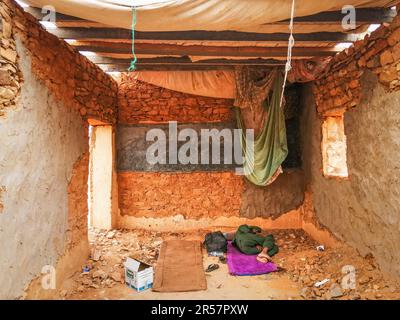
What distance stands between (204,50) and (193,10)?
3.47ft

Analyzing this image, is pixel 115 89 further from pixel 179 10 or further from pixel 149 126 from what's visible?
pixel 179 10

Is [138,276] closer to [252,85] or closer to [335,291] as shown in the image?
[335,291]

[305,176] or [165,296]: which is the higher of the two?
[305,176]

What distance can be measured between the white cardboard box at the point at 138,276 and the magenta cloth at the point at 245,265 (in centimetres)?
95

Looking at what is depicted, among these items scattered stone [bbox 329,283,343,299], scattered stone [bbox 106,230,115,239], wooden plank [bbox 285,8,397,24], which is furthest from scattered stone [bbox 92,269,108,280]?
wooden plank [bbox 285,8,397,24]

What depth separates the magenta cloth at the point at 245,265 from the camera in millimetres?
3158

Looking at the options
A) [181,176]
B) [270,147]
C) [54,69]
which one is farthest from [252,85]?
[54,69]

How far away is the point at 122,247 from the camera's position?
389cm

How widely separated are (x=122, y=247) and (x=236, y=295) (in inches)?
74.3

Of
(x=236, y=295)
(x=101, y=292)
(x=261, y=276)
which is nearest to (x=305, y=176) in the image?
(x=261, y=276)

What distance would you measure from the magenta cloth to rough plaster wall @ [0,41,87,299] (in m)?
1.90

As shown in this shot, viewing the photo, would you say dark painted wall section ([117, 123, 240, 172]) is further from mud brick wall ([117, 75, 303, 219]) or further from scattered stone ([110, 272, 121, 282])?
scattered stone ([110, 272, 121, 282])

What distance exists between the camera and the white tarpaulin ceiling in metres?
1.91

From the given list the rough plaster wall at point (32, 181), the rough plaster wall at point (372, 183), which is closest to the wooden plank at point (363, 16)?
the rough plaster wall at point (372, 183)
